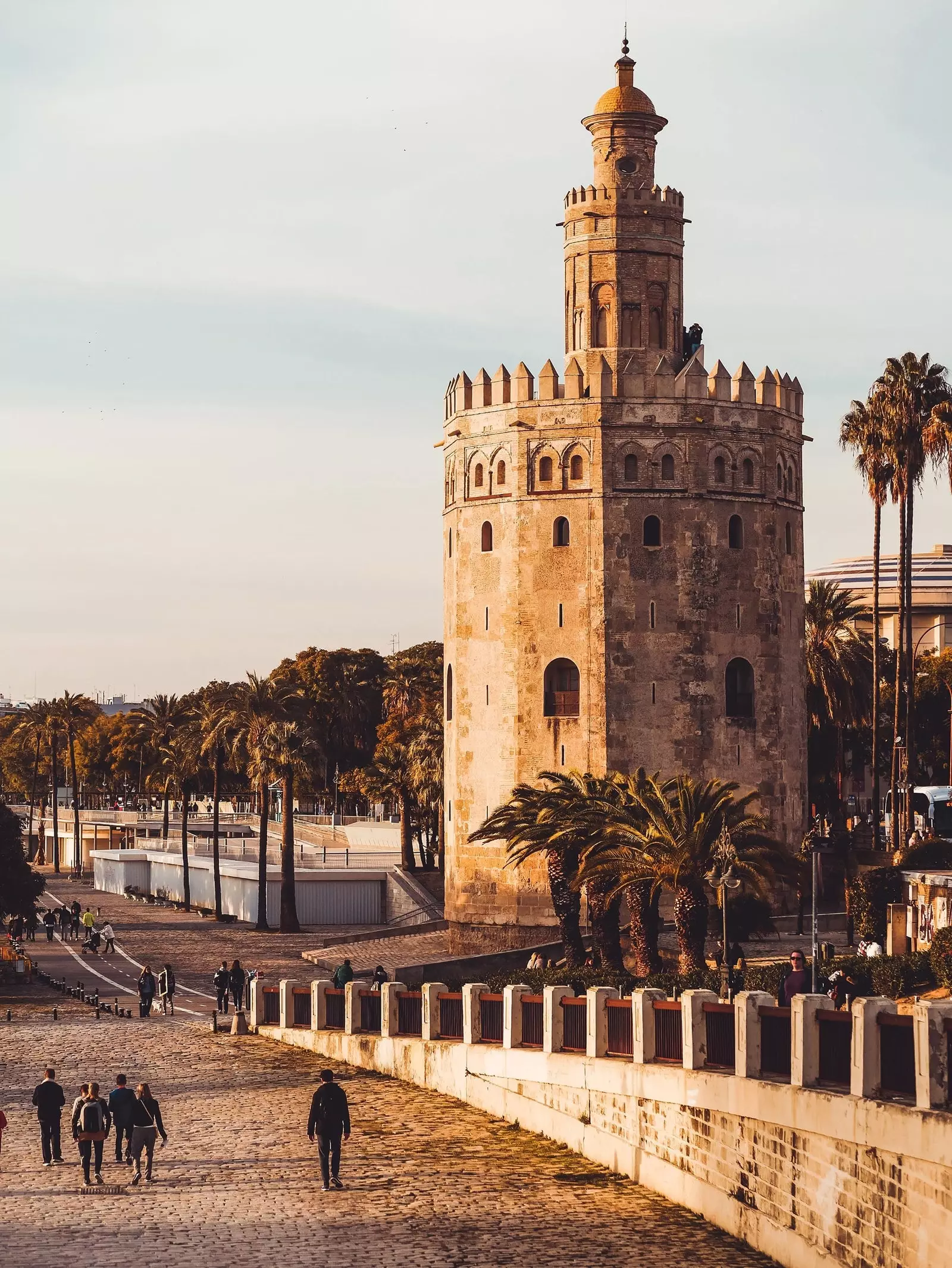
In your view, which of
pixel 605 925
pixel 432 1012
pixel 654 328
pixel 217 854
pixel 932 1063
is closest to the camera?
pixel 932 1063

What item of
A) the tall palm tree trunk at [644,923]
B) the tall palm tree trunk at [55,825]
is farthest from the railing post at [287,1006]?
the tall palm tree trunk at [55,825]

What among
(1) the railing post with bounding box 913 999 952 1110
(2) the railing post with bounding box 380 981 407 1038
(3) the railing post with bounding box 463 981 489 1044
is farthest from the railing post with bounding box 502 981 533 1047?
(1) the railing post with bounding box 913 999 952 1110

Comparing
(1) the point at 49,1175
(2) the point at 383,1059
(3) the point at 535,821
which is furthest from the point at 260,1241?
(3) the point at 535,821

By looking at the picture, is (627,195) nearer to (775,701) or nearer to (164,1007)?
(775,701)

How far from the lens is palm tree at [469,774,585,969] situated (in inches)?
1612

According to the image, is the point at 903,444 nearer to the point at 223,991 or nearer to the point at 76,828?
the point at 223,991

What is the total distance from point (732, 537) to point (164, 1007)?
770 inches

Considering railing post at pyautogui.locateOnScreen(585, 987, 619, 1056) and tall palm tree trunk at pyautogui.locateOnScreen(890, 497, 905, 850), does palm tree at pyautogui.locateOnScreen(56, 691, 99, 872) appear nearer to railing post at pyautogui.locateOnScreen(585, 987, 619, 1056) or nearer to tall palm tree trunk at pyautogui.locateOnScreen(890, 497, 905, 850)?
tall palm tree trunk at pyautogui.locateOnScreen(890, 497, 905, 850)

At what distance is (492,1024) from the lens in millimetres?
30203

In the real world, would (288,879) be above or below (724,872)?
below

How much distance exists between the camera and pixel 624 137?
5447 cm

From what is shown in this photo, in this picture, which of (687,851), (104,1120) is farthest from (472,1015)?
(104,1120)

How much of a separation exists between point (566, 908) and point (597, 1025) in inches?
610

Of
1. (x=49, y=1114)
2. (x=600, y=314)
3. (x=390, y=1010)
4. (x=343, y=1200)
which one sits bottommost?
(x=343, y=1200)
